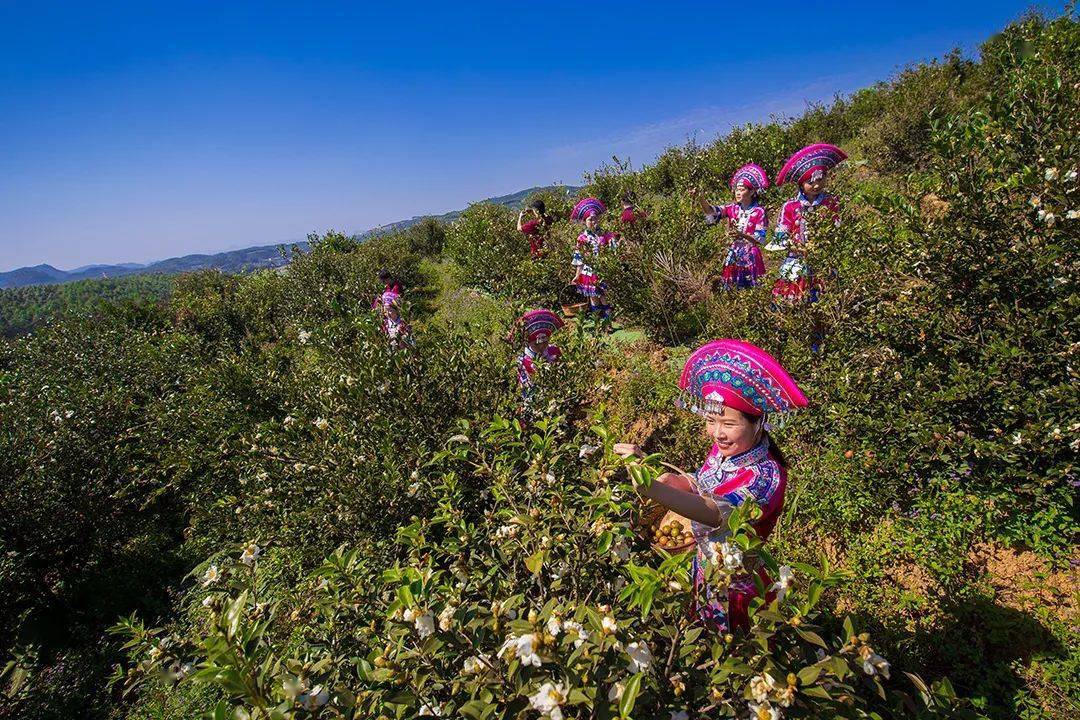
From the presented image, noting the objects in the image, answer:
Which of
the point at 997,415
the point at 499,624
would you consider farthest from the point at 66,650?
the point at 997,415

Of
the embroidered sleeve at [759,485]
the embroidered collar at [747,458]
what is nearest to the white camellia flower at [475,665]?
the embroidered sleeve at [759,485]

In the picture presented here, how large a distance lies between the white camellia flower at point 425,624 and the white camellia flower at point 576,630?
0.39 meters

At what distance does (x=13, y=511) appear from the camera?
16.7 ft

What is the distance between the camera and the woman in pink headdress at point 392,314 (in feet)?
12.4

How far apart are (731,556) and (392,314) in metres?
6.51

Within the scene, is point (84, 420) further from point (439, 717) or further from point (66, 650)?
point (439, 717)

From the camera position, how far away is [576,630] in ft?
4.41

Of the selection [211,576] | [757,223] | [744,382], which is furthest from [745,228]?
[211,576]

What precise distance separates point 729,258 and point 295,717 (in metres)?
6.63

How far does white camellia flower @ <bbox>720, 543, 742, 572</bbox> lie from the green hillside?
83mm

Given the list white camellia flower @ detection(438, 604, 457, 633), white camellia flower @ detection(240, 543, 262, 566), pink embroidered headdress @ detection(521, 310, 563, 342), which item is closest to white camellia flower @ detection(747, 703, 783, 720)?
white camellia flower @ detection(438, 604, 457, 633)

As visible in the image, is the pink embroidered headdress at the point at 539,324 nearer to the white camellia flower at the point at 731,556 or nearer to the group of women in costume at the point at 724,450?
the group of women in costume at the point at 724,450

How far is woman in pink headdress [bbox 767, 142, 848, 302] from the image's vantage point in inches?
189

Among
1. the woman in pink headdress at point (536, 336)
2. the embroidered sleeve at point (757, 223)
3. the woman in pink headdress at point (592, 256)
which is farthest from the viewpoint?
the woman in pink headdress at point (592, 256)
